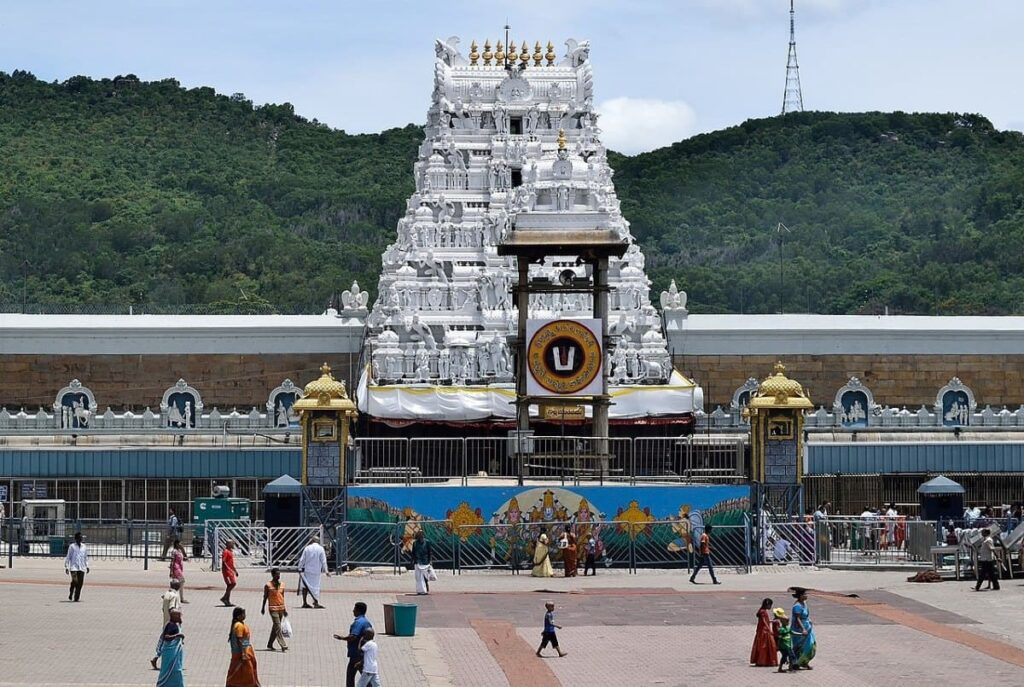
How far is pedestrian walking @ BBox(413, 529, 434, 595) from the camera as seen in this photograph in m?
42.8

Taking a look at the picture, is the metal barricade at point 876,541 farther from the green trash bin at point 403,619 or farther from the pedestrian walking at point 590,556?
the green trash bin at point 403,619

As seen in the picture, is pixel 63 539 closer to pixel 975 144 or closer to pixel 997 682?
pixel 997 682

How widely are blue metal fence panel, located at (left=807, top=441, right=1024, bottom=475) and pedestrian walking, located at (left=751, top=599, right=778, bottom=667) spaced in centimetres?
2983

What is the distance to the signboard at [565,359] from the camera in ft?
167

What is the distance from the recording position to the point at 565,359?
168 feet

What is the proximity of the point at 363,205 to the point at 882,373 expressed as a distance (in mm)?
76965

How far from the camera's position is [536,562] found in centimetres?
4678

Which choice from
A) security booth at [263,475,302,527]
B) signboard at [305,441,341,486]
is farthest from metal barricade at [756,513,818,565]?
security booth at [263,475,302,527]

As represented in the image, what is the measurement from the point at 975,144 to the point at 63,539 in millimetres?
122235

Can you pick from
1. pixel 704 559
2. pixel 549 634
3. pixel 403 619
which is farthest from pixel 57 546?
pixel 549 634

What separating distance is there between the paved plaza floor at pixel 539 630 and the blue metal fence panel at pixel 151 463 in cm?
1462

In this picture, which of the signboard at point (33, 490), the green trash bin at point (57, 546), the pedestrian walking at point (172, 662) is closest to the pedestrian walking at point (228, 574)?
the pedestrian walking at point (172, 662)

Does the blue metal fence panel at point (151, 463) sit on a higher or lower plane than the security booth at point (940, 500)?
higher

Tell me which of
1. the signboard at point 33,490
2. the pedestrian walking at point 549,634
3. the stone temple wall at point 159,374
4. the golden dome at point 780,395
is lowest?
the pedestrian walking at point 549,634
